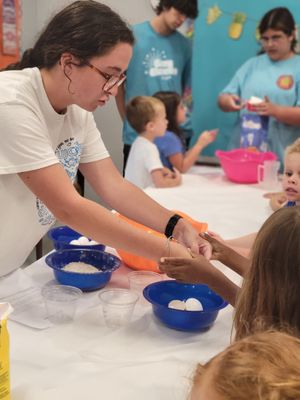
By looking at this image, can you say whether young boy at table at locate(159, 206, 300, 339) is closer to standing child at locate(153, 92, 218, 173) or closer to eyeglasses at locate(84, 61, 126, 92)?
eyeglasses at locate(84, 61, 126, 92)

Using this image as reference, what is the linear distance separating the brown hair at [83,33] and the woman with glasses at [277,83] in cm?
182

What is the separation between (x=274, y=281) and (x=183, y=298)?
40 centimetres

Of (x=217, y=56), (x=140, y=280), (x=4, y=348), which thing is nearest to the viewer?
(x=4, y=348)

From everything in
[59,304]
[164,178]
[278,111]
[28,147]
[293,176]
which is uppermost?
[28,147]

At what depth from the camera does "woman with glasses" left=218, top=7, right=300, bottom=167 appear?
9.92 ft

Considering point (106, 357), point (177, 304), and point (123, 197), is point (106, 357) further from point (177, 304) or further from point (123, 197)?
point (123, 197)

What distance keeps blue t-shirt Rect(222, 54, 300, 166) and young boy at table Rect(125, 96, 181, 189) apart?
564 mm

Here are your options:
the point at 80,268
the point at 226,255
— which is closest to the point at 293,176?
the point at 226,255

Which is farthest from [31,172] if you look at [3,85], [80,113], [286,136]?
[286,136]

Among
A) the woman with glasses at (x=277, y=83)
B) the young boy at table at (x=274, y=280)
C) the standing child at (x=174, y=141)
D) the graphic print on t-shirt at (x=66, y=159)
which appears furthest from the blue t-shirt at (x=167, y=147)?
the young boy at table at (x=274, y=280)

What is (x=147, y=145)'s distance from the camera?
2943 millimetres

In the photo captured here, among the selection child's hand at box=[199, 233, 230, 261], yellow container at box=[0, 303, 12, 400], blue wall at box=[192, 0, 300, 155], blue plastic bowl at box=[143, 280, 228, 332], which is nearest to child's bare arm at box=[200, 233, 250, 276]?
child's hand at box=[199, 233, 230, 261]

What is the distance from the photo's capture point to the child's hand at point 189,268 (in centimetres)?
124

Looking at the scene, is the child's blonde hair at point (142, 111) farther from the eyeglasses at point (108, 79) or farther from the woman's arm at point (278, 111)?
the eyeglasses at point (108, 79)
